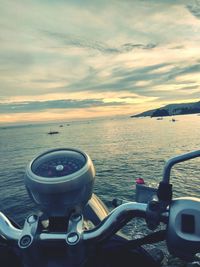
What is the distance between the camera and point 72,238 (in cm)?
187

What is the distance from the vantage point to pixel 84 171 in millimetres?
2428

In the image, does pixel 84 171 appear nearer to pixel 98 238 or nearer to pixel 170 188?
pixel 98 238

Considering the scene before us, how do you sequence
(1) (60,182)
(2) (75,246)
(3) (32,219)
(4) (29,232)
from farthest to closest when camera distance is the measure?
(1) (60,182) → (3) (32,219) → (4) (29,232) → (2) (75,246)

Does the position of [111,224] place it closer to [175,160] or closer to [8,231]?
[175,160]

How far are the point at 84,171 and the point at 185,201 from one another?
36.1 inches

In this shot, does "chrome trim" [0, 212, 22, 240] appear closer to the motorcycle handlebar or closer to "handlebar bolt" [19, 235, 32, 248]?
the motorcycle handlebar

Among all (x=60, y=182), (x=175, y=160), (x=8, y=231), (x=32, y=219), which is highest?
(x=175, y=160)

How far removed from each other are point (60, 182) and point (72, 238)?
0.53 metres

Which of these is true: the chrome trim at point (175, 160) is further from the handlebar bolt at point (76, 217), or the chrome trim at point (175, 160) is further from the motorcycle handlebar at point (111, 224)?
the handlebar bolt at point (76, 217)

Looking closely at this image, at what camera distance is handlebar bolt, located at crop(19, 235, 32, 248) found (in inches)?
73.1

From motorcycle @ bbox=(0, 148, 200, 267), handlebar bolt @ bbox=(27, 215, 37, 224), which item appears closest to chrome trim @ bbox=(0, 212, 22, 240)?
motorcycle @ bbox=(0, 148, 200, 267)

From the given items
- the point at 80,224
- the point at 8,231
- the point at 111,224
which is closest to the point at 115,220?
the point at 111,224

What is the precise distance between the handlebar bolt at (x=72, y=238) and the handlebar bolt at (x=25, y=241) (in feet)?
0.87

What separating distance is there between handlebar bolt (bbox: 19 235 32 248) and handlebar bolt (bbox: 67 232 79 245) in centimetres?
27
